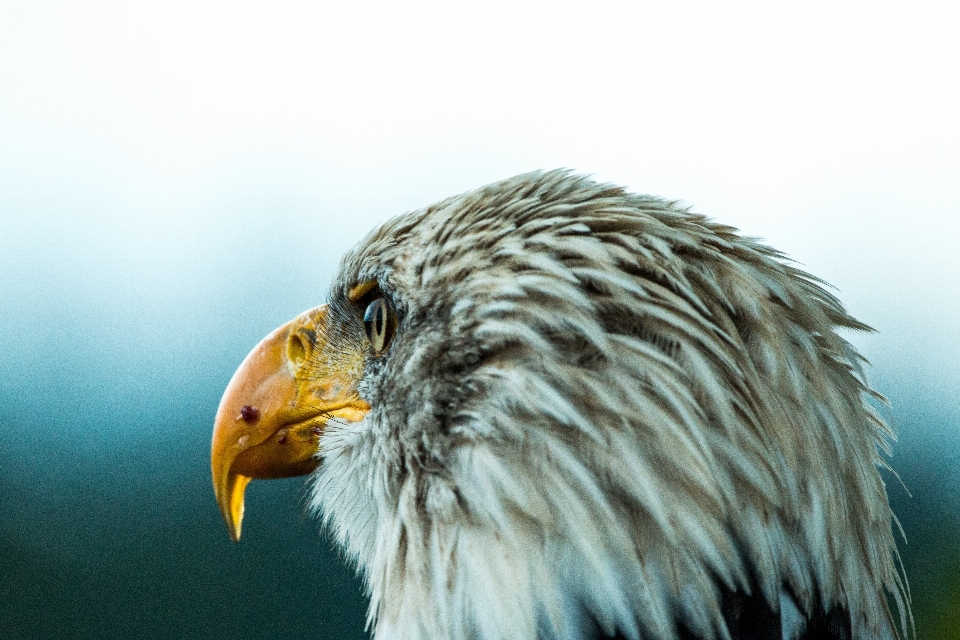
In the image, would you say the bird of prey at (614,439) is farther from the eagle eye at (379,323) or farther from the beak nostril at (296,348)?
the beak nostril at (296,348)

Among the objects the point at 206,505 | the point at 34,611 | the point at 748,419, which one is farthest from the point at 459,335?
the point at 34,611

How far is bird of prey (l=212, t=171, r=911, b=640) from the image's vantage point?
30.8 inches

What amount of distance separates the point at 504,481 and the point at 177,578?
2.78 m

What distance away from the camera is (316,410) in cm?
111

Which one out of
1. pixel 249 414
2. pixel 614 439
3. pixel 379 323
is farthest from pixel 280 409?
A: pixel 614 439

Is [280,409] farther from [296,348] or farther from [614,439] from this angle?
[614,439]

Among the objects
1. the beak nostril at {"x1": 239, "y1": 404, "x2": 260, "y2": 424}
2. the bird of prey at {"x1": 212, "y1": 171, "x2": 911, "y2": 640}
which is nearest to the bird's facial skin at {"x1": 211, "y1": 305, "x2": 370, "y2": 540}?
the beak nostril at {"x1": 239, "y1": 404, "x2": 260, "y2": 424}

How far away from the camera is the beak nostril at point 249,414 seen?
1.10 m

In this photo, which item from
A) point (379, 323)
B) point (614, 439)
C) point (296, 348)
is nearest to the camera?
point (614, 439)

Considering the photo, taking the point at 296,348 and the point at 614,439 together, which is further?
the point at 296,348

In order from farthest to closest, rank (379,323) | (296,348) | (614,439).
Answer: (296,348) → (379,323) → (614,439)

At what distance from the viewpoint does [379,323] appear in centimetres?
105

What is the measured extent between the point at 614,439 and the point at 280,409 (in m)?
0.54

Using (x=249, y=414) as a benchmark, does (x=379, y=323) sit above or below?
above
